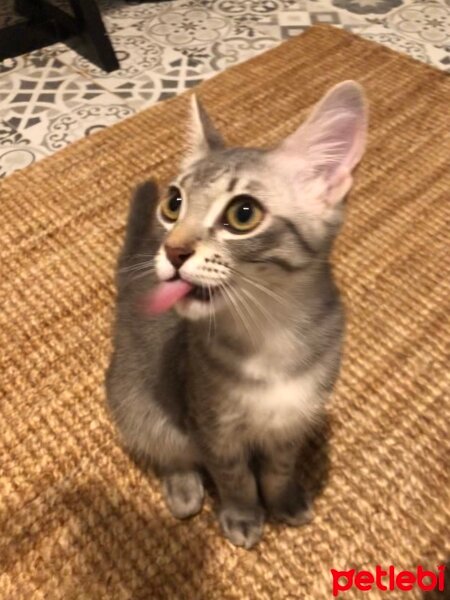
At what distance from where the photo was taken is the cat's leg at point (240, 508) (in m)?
0.69

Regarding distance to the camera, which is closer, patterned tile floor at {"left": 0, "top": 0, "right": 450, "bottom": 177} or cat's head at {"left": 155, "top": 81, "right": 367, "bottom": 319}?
cat's head at {"left": 155, "top": 81, "right": 367, "bottom": 319}

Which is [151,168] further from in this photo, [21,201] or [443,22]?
[443,22]

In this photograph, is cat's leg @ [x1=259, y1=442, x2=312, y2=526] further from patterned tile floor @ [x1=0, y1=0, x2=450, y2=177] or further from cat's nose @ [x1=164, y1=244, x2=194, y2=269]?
patterned tile floor @ [x1=0, y1=0, x2=450, y2=177]

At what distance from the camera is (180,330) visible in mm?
680

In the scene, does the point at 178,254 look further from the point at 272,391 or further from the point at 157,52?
the point at 157,52

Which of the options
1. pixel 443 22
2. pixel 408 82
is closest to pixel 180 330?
pixel 408 82

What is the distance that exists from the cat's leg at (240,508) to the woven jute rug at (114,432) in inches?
1.0

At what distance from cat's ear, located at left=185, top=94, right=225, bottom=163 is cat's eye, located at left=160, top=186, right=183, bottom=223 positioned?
79 millimetres

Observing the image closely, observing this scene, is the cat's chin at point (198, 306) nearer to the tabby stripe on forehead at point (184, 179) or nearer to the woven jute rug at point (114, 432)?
the tabby stripe on forehead at point (184, 179)

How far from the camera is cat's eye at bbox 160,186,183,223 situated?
54 cm

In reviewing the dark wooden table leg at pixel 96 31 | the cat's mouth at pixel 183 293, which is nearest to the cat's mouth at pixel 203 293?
the cat's mouth at pixel 183 293

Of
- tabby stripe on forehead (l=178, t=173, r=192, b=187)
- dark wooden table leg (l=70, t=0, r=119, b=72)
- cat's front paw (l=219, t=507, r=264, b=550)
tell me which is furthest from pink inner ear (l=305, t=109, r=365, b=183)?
dark wooden table leg (l=70, t=0, r=119, b=72)

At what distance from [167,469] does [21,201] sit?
719mm

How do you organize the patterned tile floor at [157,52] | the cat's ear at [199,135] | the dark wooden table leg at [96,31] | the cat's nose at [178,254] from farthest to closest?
the dark wooden table leg at [96,31], the patterned tile floor at [157,52], the cat's ear at [199,135], the cat's nose at [178,254]
